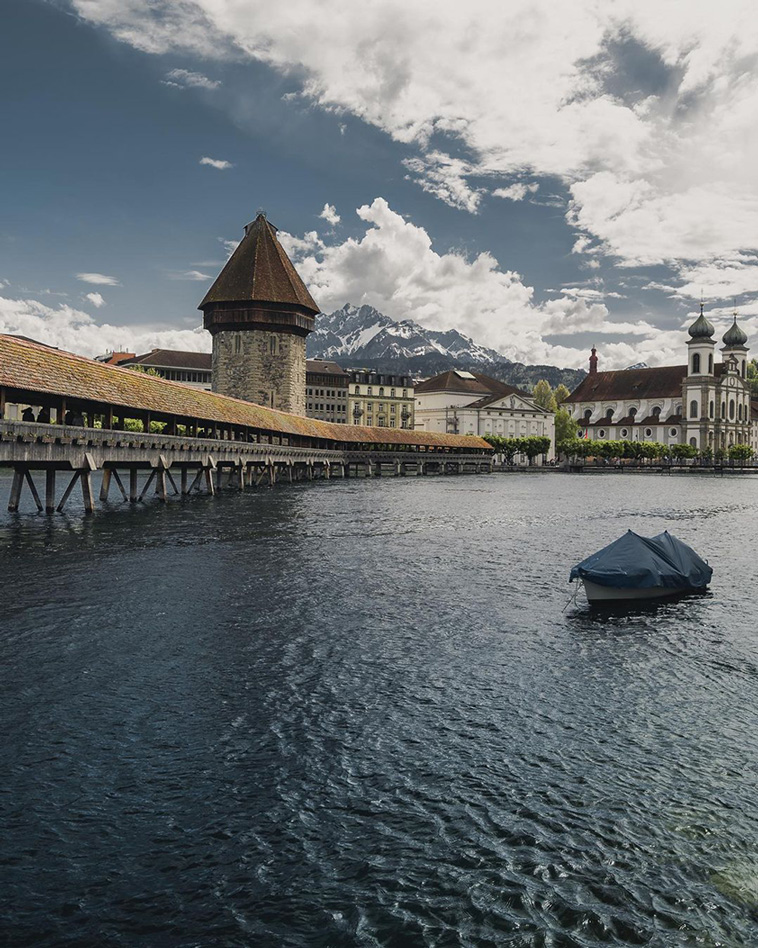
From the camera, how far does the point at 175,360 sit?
14038 centimetres

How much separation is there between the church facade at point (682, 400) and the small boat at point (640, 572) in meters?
141

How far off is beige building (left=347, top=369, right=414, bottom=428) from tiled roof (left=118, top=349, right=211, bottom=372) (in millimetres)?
30398

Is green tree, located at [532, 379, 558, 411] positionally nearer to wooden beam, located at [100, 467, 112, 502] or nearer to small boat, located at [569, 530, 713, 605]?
wooden beam, located at [100, 467, 112, 502]

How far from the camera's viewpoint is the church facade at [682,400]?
513ft

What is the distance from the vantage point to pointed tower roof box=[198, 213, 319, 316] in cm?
8300

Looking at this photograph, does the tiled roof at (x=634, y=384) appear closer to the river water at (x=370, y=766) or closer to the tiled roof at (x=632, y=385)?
the tiled roof at (x=632, y=385)

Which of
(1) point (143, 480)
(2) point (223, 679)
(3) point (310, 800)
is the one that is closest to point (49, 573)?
(2) point (223, 679)

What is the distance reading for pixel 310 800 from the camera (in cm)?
830

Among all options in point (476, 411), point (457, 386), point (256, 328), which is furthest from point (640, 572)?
point (457, 386)

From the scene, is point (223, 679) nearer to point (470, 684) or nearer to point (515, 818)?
point (470, 684)

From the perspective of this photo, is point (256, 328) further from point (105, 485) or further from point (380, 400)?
point (380, 400)

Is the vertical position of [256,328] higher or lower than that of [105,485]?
higher

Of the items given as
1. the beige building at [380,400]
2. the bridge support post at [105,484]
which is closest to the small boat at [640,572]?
the bridge support post at [105,484]

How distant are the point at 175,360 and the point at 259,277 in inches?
2449
